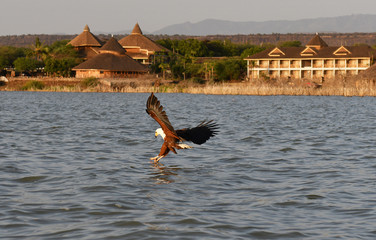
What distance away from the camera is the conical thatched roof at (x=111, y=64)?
297 ft

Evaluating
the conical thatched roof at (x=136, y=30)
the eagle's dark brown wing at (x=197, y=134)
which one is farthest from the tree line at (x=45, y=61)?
the eagle's dark brown wing at (x=197, y=134)

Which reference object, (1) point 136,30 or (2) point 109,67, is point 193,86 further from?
(1) point 136,30

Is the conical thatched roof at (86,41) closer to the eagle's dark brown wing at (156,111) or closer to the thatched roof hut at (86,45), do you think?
the thatched roof hut at (86,45)

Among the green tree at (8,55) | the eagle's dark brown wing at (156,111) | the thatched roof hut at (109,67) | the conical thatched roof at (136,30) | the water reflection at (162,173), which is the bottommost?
the water reflection at (162,173)

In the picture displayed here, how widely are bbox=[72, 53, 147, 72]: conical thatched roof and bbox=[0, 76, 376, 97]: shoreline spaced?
5.60m

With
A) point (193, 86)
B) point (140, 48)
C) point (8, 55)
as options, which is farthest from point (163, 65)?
point (8, 55)

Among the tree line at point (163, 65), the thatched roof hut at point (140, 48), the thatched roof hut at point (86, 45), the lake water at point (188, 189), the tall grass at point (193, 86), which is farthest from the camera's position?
the thatched roof hut at point (140, 48)

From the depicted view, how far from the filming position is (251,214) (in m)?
8.74

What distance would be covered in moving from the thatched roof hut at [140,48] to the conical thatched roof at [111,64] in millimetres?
13655

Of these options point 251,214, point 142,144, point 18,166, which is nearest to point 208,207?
point 251,214

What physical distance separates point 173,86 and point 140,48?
31011 mm

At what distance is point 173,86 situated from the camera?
268ft

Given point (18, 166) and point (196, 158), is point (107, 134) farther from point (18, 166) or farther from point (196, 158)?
point (18, 166)

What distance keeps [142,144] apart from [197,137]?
6.01 m
